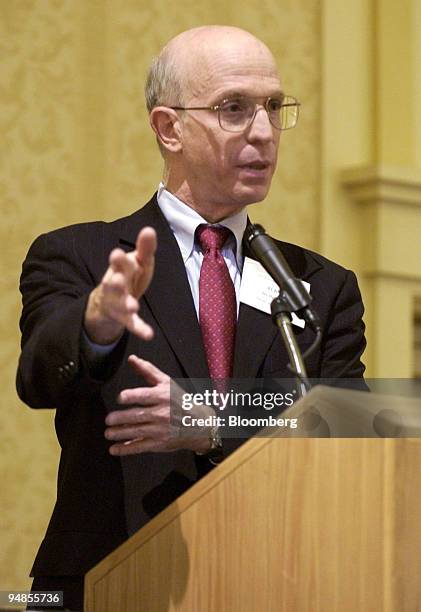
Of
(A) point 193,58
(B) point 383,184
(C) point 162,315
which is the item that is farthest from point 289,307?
(B) point 383,184

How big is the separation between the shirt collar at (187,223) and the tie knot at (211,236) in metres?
0.01

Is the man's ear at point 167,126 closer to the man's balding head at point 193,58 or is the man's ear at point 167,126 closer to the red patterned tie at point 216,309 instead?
the man's balding head at point 193,58

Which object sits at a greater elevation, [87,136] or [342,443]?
[87,136]

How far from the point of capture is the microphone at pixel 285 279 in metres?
2.21

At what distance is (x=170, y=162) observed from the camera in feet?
9.53

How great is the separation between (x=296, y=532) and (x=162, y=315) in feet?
2.41

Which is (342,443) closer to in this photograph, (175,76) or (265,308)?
(265,308)

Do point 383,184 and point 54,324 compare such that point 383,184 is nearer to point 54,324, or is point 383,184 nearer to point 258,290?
point 258,290

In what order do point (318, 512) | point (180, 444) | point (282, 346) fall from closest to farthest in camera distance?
1. point (318, 512)
2. point (180, 444)
3. point (282, 346)

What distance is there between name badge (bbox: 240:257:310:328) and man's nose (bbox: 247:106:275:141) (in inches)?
10.4

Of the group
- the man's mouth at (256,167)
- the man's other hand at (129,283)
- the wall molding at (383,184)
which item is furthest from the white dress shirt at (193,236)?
the wall molding at (383,184)

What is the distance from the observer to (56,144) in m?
4.30

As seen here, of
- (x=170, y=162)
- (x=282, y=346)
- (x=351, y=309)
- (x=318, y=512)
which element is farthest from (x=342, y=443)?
(x=170, y=162)

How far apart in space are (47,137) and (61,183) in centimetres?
16
